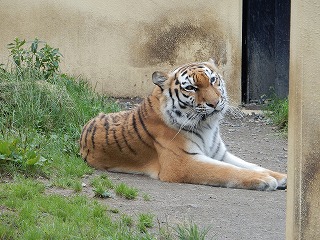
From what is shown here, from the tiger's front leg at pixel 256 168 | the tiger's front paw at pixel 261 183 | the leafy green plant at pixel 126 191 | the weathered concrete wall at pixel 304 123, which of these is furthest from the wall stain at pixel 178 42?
the weathered concrete wall at pixel 304 123

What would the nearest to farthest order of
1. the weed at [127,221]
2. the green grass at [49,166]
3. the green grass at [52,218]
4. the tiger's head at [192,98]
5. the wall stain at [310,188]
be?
the wall stain at [310,188], the green grass at [52,218], the green grass at [49,166], the weed at [127,221], the tiger's head at [192,98]

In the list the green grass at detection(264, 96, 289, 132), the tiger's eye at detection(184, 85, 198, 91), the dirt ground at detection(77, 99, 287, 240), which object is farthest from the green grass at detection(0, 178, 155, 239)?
the green grass at detection(264, 96, 289, 132)

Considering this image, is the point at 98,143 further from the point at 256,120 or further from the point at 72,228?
the point at 256,120

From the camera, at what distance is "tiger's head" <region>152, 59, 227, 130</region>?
22.3 ft

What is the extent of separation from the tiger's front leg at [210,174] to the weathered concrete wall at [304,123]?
2446 millimetres

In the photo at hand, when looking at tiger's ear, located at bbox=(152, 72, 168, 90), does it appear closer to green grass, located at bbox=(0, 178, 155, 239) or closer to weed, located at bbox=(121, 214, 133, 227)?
green grass, located at bbox=(0, 178, 155, 239)

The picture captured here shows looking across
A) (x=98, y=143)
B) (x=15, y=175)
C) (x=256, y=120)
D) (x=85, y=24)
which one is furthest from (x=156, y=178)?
(x=85, y=24)

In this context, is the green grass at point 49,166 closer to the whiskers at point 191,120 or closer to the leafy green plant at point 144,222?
the leafy green plant at point 144,222

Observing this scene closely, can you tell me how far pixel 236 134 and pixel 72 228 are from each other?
164 inches

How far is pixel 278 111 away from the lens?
9453 mm

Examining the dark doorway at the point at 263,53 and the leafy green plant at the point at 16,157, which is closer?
the leafy green plant at the point at 16,157

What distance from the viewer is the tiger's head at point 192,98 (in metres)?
6.79

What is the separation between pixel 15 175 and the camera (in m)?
6.08

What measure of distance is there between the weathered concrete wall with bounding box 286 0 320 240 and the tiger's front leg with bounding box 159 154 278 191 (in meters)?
2.45
